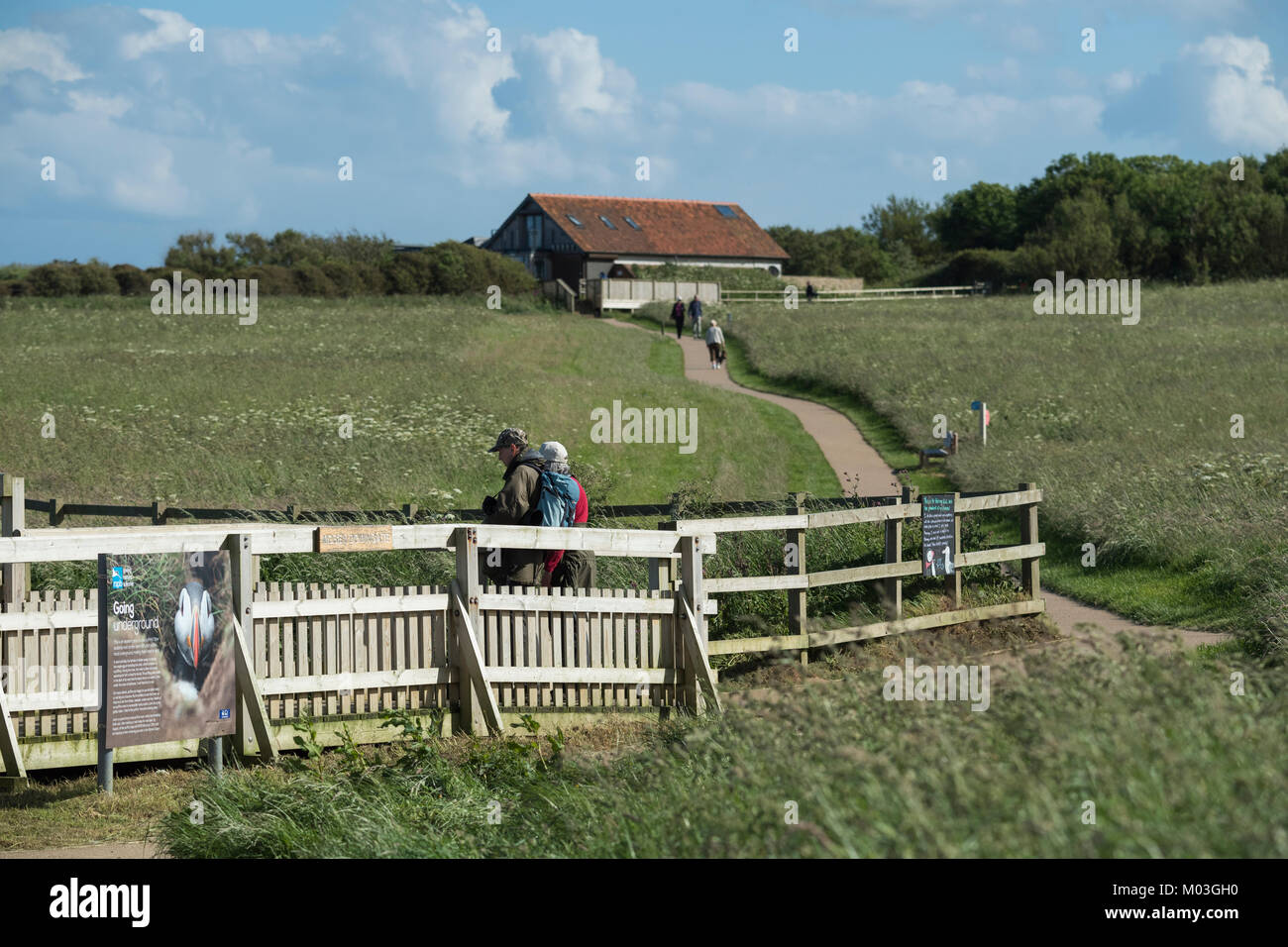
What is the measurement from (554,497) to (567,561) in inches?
19.1

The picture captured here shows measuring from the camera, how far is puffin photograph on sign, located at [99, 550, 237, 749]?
7.03 m

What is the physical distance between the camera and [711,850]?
483 cm

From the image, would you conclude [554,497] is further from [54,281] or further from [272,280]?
[54,281]

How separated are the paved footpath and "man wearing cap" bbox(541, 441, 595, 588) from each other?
3.50m

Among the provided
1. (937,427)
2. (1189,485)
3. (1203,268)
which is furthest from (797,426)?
(1203,268)

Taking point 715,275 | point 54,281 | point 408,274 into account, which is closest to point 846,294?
point 715,275

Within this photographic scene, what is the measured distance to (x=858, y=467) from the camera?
23.3 meters

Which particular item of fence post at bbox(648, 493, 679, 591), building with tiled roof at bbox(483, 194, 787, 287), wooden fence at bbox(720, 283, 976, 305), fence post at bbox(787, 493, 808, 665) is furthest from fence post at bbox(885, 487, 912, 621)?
building with tiled roof at bbox(483, 194, 787, 287)

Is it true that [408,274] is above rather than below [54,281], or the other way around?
above

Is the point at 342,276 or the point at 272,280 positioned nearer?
the point at 272,280

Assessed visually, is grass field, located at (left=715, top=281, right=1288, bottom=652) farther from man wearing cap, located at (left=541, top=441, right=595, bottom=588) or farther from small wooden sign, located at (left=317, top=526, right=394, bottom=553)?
small wooden sign, located at (left=317, top=526, right=394, bottom=553)

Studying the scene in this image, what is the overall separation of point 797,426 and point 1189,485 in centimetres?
1157

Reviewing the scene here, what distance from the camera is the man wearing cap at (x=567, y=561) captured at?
9383 mm
